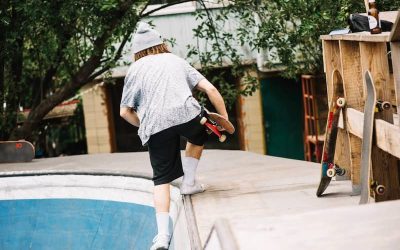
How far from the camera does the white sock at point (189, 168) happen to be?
23.6 ft

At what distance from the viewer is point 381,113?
18.2 ft

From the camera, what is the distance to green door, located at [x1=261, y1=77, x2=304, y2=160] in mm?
17719

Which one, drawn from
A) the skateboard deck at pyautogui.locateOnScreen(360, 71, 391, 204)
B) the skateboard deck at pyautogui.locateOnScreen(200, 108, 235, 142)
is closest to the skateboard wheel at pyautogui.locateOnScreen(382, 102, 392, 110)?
the skateboard deck at pyautogui.locateOnScreen(360, 71, 391, 204)

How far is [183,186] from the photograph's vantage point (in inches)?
293

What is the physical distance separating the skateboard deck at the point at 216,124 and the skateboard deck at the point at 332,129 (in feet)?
2.78

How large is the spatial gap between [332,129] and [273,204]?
0.80 m

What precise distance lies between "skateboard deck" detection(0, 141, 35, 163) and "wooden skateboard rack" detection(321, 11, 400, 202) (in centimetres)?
585

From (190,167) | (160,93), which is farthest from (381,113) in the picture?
(190,167)

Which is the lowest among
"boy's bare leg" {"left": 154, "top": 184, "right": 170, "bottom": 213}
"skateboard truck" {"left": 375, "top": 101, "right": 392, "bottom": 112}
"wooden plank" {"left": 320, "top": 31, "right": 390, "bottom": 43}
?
"boy's bare leg" {"left": 154, "top": 184, "right": 170, "bottom": 213}

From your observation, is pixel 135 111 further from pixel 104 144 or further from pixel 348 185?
pixel 104 144

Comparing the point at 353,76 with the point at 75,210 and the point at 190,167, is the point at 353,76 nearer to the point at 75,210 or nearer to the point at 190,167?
the point at 190,167

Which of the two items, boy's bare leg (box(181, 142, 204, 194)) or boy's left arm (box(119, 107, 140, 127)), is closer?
boy's left arm (box(119, 107, 140, 127))

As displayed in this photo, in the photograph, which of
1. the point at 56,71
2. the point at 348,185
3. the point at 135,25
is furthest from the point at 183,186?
the point at 56,71

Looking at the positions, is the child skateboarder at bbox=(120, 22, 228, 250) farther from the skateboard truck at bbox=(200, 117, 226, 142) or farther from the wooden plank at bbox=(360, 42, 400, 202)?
the wooden plank at bbox=(360, 42, 400, 202)
